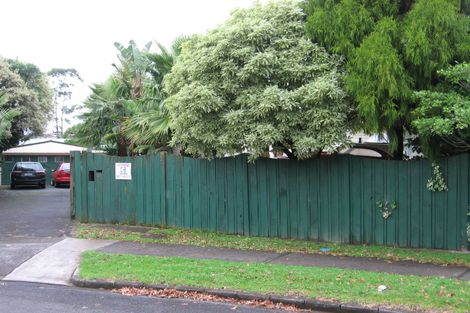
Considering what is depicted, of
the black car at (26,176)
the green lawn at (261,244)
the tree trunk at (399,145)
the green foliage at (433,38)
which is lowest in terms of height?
the green lawn at (261,244)

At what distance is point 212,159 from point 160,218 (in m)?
2.32

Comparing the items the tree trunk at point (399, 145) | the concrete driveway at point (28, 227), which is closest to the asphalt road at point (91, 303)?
the concrete driveway at point (28, 227)

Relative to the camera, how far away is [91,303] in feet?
24.2

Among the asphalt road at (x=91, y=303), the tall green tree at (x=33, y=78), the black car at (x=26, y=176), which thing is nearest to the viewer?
the asphalt road at (x=91, y=303)

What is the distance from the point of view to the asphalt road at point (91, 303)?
22.9 feet

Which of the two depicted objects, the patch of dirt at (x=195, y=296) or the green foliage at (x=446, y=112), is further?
the green foliage at (x=446, y=112)

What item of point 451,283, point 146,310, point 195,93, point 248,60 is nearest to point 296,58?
point 248,60

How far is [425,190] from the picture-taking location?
10.3m

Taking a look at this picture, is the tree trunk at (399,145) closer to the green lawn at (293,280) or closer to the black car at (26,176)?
the green lawn at (293,280)

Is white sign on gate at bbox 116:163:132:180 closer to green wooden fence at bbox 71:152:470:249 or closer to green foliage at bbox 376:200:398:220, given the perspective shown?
green wooden fence at bbox 71:152:470:249

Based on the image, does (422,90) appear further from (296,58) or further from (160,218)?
(160,218)

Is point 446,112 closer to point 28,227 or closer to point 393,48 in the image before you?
point 393,48

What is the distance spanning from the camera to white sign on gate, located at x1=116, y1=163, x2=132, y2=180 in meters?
14.1

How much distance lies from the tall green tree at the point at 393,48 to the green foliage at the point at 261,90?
57 centimetres
